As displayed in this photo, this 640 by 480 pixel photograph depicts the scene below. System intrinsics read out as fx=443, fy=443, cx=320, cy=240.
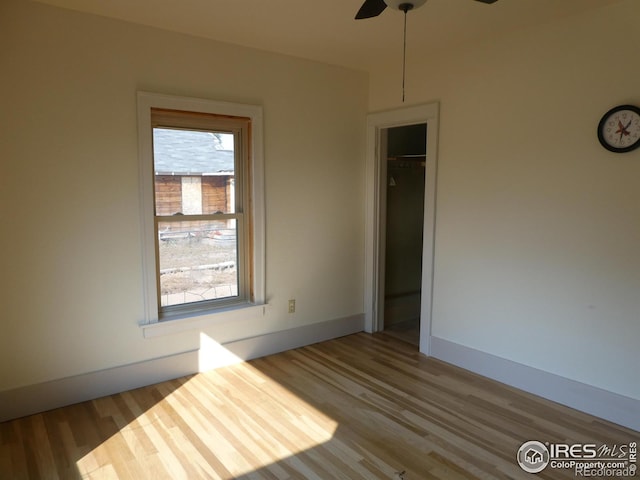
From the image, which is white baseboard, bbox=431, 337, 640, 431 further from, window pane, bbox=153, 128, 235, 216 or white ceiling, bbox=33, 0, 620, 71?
white ceiling, bbox=33, 0, 620, 71

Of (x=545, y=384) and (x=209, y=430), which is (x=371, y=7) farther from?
(x=545, y=384)

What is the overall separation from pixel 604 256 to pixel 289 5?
2640 millimetres

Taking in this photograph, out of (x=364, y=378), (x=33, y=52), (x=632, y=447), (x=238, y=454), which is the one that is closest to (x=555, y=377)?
(x=632, y=447)

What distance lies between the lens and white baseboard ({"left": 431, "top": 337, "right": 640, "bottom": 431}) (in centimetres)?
291

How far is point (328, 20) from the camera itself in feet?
10.1

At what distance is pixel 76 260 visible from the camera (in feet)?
10.1

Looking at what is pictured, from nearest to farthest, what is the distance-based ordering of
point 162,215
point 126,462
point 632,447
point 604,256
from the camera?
1. point 126,462
2. point 632,447
3. point 604,256
4. point 162,215

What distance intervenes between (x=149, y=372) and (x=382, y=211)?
2672mm

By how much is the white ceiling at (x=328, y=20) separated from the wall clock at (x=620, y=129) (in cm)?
70

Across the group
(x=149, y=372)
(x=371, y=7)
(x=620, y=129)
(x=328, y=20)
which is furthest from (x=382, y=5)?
(x=149, y=372)

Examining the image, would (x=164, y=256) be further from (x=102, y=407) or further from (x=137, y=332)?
(x=102, y=407)

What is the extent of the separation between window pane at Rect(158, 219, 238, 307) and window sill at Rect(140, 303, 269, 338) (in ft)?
0.63

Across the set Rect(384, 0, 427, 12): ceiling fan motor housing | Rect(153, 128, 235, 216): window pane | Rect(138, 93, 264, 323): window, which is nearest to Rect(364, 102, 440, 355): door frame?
Rect(138, 93, 264, 323): window

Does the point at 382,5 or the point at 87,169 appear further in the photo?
the point at 87,169
